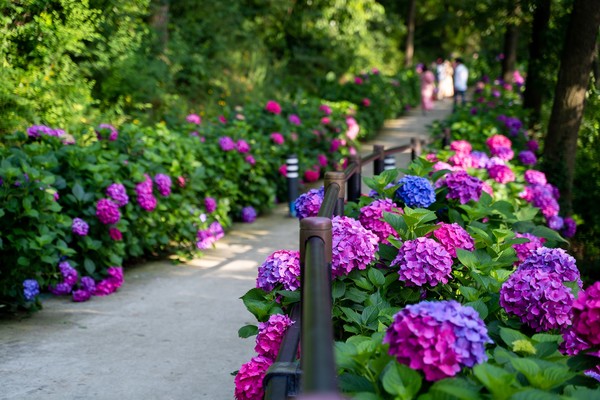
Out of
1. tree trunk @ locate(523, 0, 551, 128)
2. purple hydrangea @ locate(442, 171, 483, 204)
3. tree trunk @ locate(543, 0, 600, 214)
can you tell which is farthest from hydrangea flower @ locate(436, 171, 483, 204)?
tree trunk @ locate(523, 0, 551, 128)

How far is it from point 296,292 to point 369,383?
3.68ft

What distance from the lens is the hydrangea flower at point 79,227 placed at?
654cm

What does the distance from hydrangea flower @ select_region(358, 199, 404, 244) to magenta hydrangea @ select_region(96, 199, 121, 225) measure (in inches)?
125

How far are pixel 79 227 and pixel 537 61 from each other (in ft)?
27.8

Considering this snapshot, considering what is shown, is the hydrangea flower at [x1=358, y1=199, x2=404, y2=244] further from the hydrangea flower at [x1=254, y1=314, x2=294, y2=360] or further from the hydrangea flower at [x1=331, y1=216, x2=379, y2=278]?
the hydrangea flower at [x1=254, y1=314, x2=294, y2=360]

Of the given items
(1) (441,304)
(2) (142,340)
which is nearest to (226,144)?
(2) (142,340)

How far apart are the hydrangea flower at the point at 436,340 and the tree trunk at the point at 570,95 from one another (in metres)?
7.78

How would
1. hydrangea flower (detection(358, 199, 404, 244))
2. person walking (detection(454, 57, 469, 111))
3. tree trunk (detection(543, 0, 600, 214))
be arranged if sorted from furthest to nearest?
person walking (detection(454, 57, 469, 111)) < tree trunk (detection(543, 0, 600, 214)) < hydrangea flower (detection(358, 199, 404, 244))

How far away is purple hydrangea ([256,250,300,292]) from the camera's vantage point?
3.38 m

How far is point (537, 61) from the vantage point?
41.5ft

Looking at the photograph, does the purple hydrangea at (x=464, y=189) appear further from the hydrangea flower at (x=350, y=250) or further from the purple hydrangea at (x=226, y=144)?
the purple hydrangea at (x=226, y=144)

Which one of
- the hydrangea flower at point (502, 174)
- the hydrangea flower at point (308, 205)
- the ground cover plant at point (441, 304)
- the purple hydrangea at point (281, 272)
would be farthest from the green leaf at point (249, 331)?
the hydrangea flower at point (502, 174)

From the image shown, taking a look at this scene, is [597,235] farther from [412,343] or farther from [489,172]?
[412,343]

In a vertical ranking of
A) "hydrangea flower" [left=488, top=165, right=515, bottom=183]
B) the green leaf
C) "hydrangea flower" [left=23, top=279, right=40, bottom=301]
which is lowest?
"hydrangea flower" [left=23, top=279, right=40, bottom=301]
